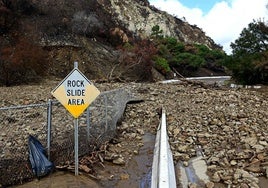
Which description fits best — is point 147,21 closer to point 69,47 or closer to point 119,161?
point 69,47

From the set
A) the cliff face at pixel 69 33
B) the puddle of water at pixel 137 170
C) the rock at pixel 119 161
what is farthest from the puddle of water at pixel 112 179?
the cliff face at pixel 69 33

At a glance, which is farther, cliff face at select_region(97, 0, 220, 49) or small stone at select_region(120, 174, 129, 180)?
cliff face at select_region(97, 0, 220, 49)

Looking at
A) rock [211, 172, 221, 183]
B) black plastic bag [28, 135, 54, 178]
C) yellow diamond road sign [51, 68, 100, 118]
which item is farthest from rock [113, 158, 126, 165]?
rock [211, 172, 221, 183]

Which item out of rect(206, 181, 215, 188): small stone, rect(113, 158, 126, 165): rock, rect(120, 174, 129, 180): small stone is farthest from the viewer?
rect(113, 158, 126, 165): rock

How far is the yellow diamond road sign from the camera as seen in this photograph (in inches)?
235

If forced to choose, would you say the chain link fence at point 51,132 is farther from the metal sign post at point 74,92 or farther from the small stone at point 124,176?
the small stone at point 124,176

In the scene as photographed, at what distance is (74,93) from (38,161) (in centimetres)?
140

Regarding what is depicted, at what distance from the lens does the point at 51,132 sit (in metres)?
7.39

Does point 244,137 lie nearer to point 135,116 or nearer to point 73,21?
point 135,116

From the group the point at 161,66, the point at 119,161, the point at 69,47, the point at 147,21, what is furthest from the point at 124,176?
the point at 147,21

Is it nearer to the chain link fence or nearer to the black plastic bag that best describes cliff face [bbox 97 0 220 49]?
the chain link fence

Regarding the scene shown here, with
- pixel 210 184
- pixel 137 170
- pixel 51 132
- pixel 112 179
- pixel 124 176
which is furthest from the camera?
pixel 51 132

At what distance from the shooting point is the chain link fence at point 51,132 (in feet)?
Answer: 20.8

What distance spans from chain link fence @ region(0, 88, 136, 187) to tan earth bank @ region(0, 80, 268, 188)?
555mm
